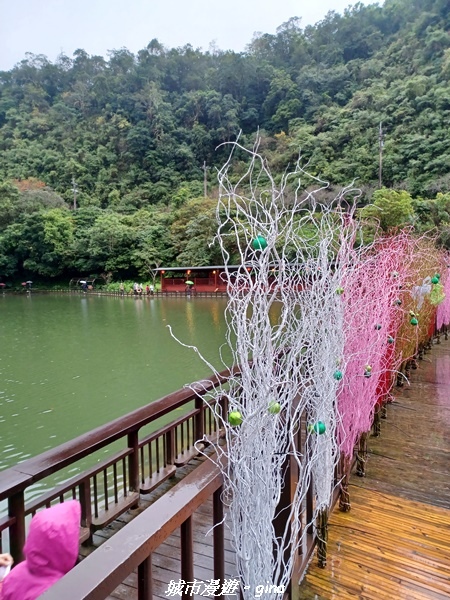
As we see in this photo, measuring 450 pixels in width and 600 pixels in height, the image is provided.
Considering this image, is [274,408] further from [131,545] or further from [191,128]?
[191,128]

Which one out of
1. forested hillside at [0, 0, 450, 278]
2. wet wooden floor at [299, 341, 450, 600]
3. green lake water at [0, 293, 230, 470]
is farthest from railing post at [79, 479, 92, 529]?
forested hillside at [0, 0, 450, 278]

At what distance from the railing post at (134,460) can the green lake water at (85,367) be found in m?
2.40

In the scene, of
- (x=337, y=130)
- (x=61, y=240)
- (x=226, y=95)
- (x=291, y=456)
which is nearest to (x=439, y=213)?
(x=337, y=130)

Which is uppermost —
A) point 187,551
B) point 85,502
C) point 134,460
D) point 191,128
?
point 191,128

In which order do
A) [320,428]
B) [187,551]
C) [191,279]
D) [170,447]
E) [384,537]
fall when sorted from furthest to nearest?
1. [191,279]
2. [170,447]
3. [384,537]
4. [320,428]
5. [187,551]

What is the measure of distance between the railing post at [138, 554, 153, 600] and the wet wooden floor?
0.97m

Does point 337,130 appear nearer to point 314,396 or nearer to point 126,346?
point 126,346

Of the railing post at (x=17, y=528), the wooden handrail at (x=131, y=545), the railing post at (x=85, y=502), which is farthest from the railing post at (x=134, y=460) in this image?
the wooden handrail at (x=131, y=545)

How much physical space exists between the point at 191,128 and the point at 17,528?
43.9 metres

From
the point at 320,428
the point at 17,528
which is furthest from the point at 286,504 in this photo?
the point at 17,528

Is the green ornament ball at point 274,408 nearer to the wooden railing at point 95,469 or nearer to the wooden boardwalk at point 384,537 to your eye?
the wooden railing at point 95,469

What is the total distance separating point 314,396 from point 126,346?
26.4 feet

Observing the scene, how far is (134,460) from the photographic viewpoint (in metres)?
2.21

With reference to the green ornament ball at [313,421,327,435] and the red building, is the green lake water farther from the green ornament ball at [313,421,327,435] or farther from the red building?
the red building
